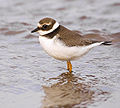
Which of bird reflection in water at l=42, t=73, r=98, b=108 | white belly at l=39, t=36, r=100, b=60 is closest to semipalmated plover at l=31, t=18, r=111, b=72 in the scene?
white belly at l=39, t=36, r=100, b=60

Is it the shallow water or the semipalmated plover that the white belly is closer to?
the semipalmated plover

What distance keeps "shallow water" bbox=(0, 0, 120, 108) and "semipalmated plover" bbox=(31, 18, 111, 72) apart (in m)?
0.46

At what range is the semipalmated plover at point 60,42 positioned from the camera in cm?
567

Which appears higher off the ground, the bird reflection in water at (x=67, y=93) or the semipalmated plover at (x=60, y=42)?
the semipalmated plover at (x=60, y=42)

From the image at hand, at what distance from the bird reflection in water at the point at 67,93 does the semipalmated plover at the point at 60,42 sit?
0.43m

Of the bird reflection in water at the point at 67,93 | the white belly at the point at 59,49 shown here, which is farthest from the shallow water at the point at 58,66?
the white belly at the point at 59,49

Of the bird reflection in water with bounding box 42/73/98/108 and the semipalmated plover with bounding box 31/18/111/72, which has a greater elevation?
the semipalmated plover with bounding box 31/18/111/72

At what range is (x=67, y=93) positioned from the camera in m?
5.11

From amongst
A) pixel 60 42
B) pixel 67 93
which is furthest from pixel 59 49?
pixel 67 93

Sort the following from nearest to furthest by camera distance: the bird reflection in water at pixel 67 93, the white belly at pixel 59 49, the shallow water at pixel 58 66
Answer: the bird reflection in water at pixel 67 93, the shallow water at pixel 58 66, the white belly at pixel 59 49

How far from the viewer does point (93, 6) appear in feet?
37.2

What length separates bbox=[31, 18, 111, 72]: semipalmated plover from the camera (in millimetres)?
5668

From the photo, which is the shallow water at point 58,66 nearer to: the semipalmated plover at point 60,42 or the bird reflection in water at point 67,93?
the bird reflection in water at point 67,93

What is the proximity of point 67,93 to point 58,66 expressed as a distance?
1.43 m
